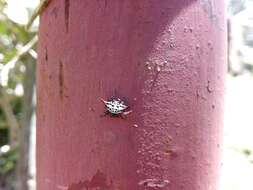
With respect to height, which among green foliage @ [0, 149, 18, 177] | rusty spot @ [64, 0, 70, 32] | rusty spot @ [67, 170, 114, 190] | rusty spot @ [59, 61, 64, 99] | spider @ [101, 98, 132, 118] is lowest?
green foliage @ [0, 149, 18, 177]

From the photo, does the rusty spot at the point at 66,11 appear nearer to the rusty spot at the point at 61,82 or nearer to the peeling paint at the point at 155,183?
the rusty spot at the point at 61,82

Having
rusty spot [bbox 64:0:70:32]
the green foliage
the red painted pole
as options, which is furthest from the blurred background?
rusty spot [bbox 64:0:70:32]

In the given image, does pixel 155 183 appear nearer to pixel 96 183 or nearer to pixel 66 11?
pixel 96 183

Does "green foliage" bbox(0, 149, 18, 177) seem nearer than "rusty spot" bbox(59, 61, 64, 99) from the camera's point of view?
No

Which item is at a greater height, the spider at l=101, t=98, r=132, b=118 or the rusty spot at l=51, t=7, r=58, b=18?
the rusty spot at l=51, t=7, r=58, b=18

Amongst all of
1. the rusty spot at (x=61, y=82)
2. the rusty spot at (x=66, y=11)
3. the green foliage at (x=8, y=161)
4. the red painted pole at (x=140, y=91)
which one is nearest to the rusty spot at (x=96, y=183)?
the red painted pole at (x=140, y=91)

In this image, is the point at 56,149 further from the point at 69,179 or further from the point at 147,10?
the point at 147,10

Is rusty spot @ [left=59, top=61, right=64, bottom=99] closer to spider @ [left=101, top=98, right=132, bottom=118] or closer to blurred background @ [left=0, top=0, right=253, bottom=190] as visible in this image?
spider @ [left=101, top=98, right=132, bottom=118]
